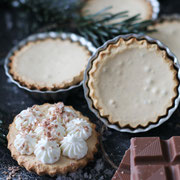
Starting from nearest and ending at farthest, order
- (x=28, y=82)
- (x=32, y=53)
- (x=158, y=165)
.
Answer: (x=158, y=165), (x=28, y=82), (x=32, y=53)

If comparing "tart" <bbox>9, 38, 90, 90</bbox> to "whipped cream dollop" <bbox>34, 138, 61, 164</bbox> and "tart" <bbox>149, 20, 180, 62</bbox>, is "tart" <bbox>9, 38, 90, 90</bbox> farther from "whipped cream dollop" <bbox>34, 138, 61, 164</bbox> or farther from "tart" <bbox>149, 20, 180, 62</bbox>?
"tart" <bbox>149, 20, 180, 62</bbox>

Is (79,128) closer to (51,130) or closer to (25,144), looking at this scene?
(51,130)

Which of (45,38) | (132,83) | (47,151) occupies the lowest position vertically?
(47,151)

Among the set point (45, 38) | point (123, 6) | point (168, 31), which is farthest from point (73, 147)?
point (123, 6)

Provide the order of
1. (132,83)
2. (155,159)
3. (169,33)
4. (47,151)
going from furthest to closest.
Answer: (169,33) → (132,83) → (47,151) → (155,159)

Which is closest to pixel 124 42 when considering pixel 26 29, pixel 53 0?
pixel 53 0

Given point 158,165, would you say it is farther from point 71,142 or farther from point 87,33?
point 87,33

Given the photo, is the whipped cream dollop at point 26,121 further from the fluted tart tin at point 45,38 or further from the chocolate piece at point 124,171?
the chocolate piece at point 124,171
